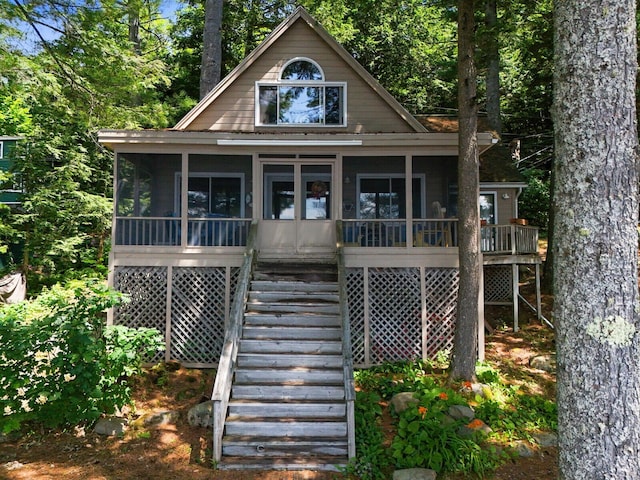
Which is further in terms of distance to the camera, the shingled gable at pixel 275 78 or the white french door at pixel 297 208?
the shingled gable at pixel 275 78

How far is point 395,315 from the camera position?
31.1 ft

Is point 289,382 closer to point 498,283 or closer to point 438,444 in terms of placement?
point 438,444

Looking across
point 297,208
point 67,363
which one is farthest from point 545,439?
point 67,363

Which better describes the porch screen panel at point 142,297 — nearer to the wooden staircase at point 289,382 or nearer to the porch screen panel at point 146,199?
the porch screen panel at point 146,199

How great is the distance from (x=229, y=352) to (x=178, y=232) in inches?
156

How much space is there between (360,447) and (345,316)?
209 centimetres

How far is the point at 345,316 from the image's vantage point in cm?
748

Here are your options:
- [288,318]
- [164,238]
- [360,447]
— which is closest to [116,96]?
[164,238]

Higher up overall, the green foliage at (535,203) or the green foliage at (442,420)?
the green foliage at (535,203)

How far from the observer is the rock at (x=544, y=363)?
9.27m

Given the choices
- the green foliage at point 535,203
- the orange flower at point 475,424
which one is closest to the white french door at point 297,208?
the orange flower at point 475,424

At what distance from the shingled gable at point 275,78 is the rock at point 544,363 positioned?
6.10m

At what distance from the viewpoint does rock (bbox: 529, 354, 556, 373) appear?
9.27 metres

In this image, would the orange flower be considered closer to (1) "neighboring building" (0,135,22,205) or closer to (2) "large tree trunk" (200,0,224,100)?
(2) "large tree trunk" (200,0,224,100)
